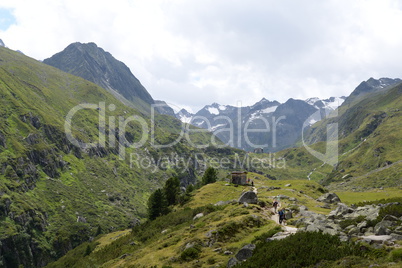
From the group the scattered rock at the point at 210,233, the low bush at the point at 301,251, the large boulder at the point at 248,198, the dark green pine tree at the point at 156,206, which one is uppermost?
the low bush at the point at 301,251

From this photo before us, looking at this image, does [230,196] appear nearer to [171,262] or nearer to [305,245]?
[171,262]

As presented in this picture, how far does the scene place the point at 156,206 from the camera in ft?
269

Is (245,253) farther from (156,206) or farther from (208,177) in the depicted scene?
(208,177)

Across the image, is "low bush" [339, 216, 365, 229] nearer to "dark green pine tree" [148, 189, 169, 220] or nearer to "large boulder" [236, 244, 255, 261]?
"large boulder" [236, 244, 255, 261]

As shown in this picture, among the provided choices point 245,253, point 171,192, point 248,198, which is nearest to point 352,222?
point 245,253

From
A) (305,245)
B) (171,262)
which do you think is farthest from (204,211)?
(305,245)

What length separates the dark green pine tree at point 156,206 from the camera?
81.5 metres

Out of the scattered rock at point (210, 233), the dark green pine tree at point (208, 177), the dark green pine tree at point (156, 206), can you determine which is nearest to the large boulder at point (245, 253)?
the scattered rock at point (210, 233)

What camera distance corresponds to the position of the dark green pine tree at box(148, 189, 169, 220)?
81500mm

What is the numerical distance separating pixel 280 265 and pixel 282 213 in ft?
62.3

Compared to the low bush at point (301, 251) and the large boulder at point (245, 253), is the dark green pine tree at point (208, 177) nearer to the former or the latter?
the large boulder at point (245, 253)

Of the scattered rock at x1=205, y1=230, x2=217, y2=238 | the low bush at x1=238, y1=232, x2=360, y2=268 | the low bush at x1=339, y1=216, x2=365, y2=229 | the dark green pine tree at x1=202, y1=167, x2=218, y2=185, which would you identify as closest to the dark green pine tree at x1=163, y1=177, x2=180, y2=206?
the dark green pine tree at x1=202, y1=167, x2=218, y2=185

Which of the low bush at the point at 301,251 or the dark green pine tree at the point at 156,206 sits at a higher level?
the low bush at the point at 301,251

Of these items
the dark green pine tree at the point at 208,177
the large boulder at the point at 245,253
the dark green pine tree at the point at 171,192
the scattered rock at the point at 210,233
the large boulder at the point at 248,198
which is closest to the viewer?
the large boulder at the point at 245,253
